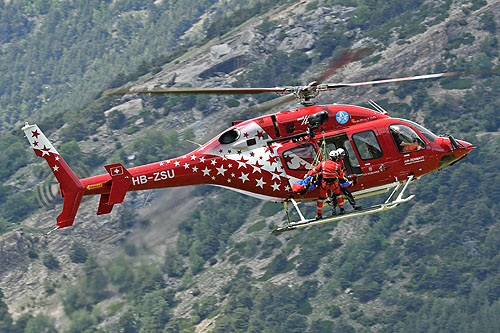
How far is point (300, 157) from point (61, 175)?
9.92 meters

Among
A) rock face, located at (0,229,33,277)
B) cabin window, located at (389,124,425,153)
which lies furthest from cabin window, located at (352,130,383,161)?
rock face, located at (0,229,33,277)

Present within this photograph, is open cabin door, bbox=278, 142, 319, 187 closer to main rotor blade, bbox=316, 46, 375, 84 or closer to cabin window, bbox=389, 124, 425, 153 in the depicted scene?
main rotor blade, bbox=316, 46, 375, 84

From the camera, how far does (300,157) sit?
1578 inches

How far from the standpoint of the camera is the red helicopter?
1572 inches

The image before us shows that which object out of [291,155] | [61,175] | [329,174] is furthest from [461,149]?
[61,175]

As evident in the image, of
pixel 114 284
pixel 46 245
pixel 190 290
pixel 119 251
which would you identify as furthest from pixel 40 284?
pixel 119 251

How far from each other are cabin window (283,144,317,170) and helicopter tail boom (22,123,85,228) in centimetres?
860

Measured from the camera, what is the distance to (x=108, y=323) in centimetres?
16588

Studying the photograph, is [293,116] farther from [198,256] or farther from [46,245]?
[198,256]

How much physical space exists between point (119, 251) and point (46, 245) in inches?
3907

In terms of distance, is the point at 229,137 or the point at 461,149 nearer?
the point at 229,137

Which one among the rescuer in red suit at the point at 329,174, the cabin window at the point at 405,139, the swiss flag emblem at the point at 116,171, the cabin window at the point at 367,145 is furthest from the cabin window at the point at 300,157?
the swiss flag emblem at the point at 116,171

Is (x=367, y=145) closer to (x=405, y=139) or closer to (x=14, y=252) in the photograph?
(x=405, y=139)

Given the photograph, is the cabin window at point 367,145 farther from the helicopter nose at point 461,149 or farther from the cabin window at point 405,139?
the helicopter nose at point 461,149
